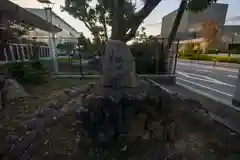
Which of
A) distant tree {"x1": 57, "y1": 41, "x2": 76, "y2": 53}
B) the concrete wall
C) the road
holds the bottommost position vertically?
the road

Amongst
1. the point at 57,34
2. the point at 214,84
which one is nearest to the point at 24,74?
the point at 214,84

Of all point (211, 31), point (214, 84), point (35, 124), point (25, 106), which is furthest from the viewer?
point (211, 31)

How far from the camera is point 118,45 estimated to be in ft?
12.0

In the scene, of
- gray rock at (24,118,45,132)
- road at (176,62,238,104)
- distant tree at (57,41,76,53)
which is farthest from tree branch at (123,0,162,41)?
distant tree at (57,41,76,53)

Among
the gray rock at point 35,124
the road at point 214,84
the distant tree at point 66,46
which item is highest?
the distant tree at point 66,46

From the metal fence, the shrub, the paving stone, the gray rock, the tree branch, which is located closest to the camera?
the paving stone

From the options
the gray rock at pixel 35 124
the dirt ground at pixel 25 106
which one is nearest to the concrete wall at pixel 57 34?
the dirt ground at pixel 25 106

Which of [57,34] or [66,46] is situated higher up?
[57,34]

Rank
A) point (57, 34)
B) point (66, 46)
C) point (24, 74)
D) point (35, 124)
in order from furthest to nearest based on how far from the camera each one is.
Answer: point (57, 34) < point (66, 46) < point (24, 74) < point (35, 124)

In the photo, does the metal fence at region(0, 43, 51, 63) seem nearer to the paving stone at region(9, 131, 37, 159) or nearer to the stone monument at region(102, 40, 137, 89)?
the paving stone at region(9, 131, 37, 159)

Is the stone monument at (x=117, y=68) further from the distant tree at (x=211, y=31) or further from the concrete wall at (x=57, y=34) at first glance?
the distant tree at (x=211, y=31)

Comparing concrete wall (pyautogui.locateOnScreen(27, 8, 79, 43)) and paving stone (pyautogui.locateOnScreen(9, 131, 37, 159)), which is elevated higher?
concrete wall (pyautogui.locateOnScreen(27, 8, 79, 43))

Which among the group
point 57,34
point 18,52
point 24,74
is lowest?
point 24,74

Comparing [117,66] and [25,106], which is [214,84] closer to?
[117,66]
